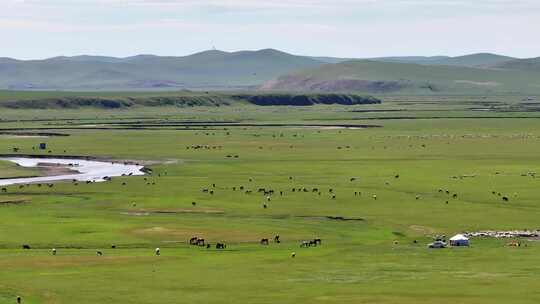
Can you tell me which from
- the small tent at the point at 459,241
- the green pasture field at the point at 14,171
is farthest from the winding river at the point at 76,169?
the small tent at the point at 459,241

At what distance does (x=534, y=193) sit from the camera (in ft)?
322

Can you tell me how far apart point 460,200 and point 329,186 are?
575 inches

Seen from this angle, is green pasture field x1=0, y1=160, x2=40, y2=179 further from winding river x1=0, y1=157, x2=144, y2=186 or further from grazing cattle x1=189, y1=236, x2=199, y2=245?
grazing cattle x1=189, y1=236, x2=199, y2=245

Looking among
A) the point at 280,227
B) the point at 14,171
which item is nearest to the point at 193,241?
the point at 280,227

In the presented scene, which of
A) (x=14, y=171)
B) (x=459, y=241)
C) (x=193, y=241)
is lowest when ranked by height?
(x=14, y=171)

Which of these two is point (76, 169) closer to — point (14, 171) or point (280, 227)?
point (14, 171)

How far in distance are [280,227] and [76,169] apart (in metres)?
48.1

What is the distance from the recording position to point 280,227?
80.0 m

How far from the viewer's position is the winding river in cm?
11206

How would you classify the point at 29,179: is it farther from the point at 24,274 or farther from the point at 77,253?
the point at 24,274

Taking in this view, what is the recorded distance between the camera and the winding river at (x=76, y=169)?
11206 cm

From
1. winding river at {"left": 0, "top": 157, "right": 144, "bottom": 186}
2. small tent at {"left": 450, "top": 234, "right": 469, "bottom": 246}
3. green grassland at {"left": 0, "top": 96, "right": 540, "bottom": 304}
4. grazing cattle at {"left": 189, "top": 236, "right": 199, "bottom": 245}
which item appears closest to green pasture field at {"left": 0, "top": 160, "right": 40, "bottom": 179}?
winding river at {"left": 0, "top": 157, "right": 144, "bottom": 186}

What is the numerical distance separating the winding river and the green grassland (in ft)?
12.6

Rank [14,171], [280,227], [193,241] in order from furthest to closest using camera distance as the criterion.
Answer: [14,171], [280,227], [193,241]
